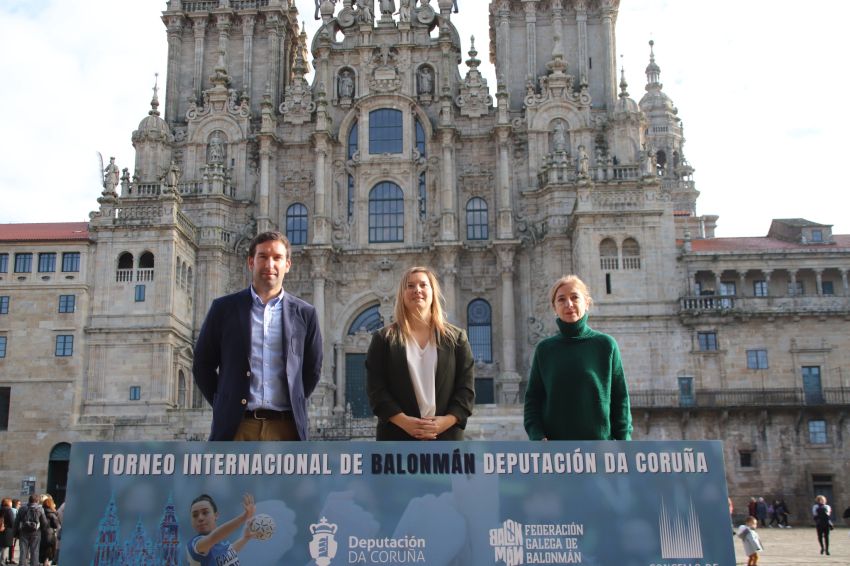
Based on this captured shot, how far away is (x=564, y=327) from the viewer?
8977 millimetres

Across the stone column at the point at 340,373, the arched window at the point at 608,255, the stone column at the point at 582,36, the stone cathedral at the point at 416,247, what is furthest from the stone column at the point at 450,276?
the stone column at the point at 582,36

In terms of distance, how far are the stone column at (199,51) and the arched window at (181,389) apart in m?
15.9

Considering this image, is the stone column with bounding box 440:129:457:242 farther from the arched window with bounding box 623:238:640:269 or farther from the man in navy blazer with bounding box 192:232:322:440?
the man in navy blazer with bounding box 192:232:322:440

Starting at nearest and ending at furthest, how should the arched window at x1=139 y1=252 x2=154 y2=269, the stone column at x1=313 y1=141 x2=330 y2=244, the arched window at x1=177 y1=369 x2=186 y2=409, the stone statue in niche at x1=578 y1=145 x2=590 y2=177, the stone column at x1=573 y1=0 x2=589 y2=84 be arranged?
1. the arched window at x1=139 y1=252 x2=154 y2=269
2. the arched window at x1=177 y1=369 x2=186 y2=409
3. the stone statue in niche at x1=578 y1=145 x2=590 y2=177
4. the stone column at x1=313 y1=141 x2=330 y2=244
5. the stone column at x1=573 y1=0 x2=589 y2=84

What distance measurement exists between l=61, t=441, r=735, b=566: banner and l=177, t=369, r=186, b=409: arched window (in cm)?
3875

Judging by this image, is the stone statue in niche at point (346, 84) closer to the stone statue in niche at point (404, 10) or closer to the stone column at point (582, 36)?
the stone statue in niche at point (404, 10)

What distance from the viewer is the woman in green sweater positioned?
8836 mm

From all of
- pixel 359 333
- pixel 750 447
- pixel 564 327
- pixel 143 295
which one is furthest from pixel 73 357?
pixel 564 327

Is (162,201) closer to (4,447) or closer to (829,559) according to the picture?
(4,447)

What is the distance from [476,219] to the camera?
49.1 metres

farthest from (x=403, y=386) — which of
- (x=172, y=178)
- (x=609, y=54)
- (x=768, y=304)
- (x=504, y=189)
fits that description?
(x=609, y=54)

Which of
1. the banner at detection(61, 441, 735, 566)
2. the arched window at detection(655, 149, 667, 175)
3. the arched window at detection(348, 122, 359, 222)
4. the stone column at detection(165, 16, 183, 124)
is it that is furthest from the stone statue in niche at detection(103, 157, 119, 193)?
the arched window at detection(655, 149, 667, 175)

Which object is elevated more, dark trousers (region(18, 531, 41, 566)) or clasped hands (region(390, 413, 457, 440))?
clasped hands (region(390, 413, 457, 440))

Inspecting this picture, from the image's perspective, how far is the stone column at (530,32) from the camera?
50.4 metres
